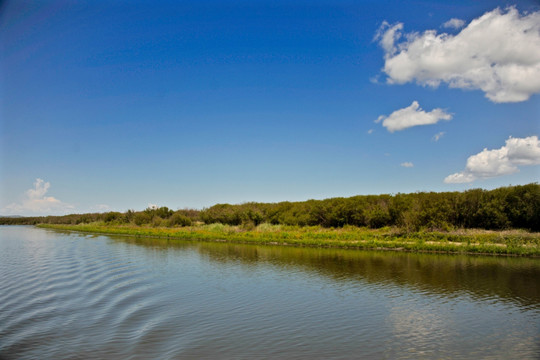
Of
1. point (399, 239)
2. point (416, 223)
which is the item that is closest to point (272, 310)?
point (399, 239)

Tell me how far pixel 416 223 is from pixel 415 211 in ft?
3.92

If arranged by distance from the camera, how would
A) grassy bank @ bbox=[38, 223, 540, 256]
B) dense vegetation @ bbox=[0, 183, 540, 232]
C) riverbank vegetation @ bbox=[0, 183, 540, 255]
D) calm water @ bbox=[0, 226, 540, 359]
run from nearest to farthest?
1. calm water @ bbox=[0, 226, 540, 359]
2. grassy bank @ bbox=[38, 223, 540, 256]
3. riverbank vegetation @ bbox=[0, 183, 540, 255]
4. dense vegetation @ bbox=[0, 183, 540, 232]

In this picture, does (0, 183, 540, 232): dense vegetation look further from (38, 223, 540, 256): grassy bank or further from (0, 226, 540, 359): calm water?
(0, 226, 540, 359): calm water

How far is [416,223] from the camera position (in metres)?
30.2

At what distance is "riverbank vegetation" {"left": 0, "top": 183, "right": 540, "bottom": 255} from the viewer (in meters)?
25.7

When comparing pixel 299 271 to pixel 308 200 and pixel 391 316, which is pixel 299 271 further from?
pixel 308 200

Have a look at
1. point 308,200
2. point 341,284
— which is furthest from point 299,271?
point 308,200

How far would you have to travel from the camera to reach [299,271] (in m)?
18.6

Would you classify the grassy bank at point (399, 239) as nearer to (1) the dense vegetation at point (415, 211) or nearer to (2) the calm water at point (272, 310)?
(1) the dense vegetation at point (415, 211)

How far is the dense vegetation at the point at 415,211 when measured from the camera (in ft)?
92.7

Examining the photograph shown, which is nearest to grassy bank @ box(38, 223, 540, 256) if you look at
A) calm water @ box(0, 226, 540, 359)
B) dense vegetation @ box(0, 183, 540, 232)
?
dense vegetation @ box(0, 183, 540, 232)

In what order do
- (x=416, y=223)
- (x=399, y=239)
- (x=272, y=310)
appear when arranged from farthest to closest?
(x=416, y=223) < (x=399, y=239) < (x=272, y=310)

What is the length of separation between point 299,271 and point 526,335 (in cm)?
1081

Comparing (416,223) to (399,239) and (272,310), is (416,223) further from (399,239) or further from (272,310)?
(272,310)
